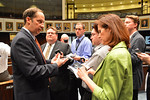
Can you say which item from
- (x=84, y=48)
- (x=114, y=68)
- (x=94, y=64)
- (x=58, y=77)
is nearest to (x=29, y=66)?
(x=94, y=64)

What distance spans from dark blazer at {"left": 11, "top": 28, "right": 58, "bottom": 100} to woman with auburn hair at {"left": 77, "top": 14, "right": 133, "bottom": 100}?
1.69 feet

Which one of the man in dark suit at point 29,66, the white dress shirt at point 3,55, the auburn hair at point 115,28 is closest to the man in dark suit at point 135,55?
the auburn hair at point 115,28

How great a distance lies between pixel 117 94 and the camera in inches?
47.4

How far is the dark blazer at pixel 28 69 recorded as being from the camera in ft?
5.35

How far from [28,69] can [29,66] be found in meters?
0.03

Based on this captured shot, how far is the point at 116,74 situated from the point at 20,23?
47.3 feet

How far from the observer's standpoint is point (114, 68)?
46.8 inches

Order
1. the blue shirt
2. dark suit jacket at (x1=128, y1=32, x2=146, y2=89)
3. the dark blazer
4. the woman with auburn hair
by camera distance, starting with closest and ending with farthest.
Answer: the woman with auburn hair
the dark blazer
dark suit jacket at (x1=128, y1=32, x2=146, y2=89)
the blue shirt

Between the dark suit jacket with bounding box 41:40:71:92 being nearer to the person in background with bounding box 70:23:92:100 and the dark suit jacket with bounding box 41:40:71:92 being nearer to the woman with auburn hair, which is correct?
the person in background with bounding box 70:23:92:100

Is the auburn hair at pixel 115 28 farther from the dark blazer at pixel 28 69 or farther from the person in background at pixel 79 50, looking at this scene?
the person in background at pixel 79 50

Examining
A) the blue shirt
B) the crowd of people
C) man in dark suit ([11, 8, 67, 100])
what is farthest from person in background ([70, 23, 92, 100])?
man in dark suit ([11, 8, 67, 100])

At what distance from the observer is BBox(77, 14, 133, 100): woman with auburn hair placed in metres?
1.19

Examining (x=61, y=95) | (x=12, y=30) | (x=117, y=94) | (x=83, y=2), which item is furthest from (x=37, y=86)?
(x=83, y=2)

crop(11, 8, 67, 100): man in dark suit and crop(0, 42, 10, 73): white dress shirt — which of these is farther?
crop(0, 42, 10, 73): white dress shirt
